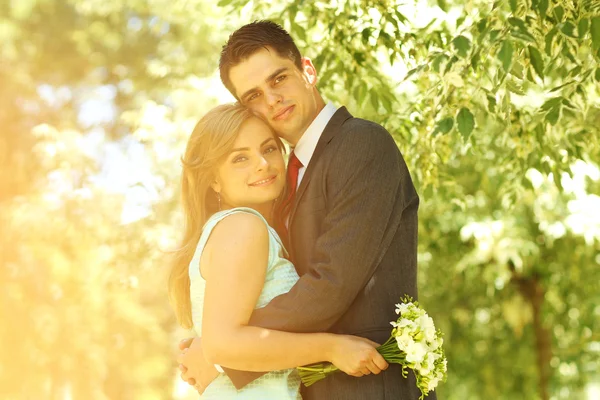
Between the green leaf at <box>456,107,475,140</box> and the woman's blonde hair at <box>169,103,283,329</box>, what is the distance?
0.80 metres

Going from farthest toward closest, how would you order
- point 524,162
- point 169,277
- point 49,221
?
1. point 49,221
2. point 524,162
3. point 169,277

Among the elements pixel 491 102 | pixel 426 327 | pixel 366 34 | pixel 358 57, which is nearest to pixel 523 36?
pixel 491 102

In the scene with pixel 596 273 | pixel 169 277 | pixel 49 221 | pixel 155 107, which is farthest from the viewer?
pixel 49 221

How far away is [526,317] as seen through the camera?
9.35 meters

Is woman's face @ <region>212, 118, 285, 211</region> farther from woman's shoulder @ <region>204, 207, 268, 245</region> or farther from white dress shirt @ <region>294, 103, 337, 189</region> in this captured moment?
woman's shoulder @ <region>204, 207, 268, 245</region>

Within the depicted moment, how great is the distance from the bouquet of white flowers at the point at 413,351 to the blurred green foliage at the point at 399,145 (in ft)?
3.27

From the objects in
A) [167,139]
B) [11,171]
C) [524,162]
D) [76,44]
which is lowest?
[524,162]

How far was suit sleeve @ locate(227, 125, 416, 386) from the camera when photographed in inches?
114

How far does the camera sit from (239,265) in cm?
298

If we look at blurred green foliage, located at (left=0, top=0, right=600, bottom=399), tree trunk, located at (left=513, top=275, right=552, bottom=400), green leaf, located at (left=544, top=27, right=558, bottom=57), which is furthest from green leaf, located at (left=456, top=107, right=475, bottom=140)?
tree trunk, located at (left=513, top=275, right=552, bottom=400)

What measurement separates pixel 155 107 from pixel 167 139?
436mm

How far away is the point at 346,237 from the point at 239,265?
14.6 inches

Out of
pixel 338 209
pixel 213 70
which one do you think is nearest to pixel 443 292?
pixel 213 70

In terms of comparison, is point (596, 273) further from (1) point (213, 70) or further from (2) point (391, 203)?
(2) point (391, 203)
